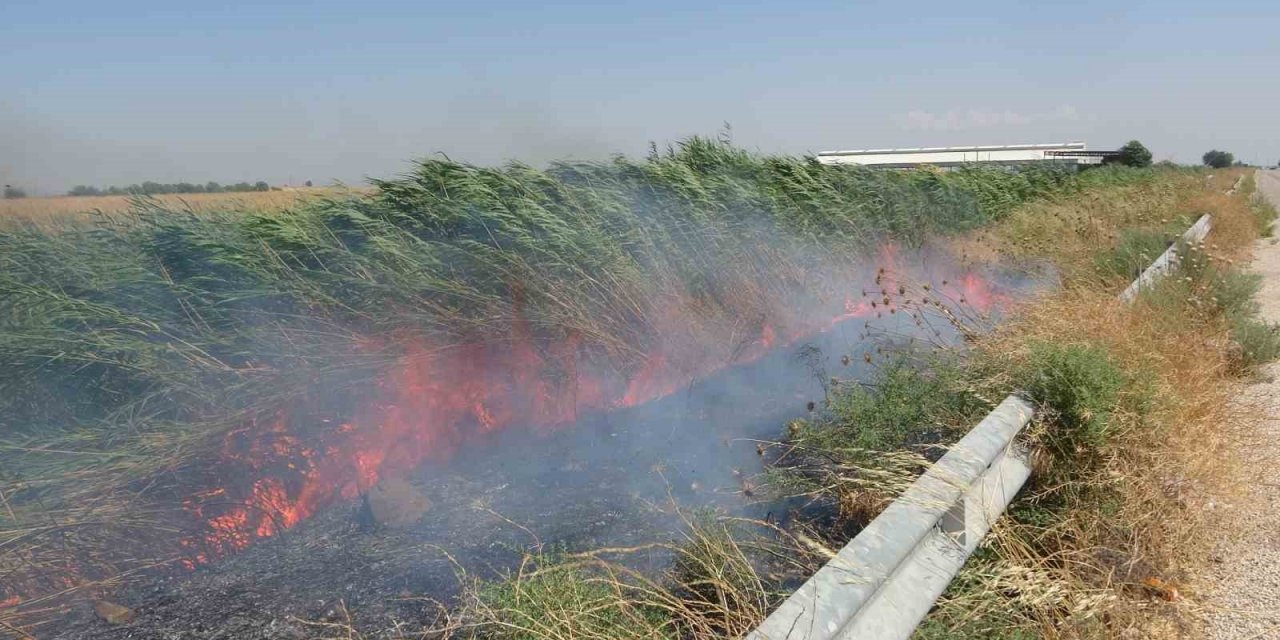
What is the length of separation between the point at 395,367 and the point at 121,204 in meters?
3.43

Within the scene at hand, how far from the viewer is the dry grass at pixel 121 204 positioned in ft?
21.9

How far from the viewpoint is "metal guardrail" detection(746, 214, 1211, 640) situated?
180 centimetres

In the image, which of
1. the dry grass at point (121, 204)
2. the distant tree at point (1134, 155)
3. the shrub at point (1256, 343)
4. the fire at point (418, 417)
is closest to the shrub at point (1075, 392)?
the fire at point (418, 417)

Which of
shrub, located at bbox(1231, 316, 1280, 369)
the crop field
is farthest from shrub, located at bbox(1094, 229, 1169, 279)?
shrub, located at bbox(1231, 316, 1280, 369)

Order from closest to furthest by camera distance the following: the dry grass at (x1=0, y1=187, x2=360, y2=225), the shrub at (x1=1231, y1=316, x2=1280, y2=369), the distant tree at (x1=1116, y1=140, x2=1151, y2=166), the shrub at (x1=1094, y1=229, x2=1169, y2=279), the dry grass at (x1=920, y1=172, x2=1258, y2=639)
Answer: the dry grass at (x1=920, y1=172, x2=1258, y2=639) < the shrub at (x1=1231, y1=316, x2=1280, y2=369) < the dry grass at (x1=0, y1=187, x2=360, y2=225) < the shrub at (x1=1094, y1=229, x2=1169, y2=279) < the distant tree at (x1=1116, y1=140, x2=1151, y2=166)

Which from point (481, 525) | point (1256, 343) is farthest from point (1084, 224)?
point (481, 525)

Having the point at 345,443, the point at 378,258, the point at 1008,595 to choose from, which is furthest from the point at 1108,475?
the point at 378,258

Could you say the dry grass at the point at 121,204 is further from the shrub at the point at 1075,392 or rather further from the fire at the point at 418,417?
the shrub at the point at 1075,392

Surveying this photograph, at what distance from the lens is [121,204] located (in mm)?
6855

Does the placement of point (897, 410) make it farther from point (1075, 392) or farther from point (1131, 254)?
point (1131, 254)

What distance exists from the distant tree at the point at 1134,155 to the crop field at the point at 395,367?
1678 inches

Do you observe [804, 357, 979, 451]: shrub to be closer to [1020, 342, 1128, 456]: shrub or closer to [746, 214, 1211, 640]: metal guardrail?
A: [1020, 342, 1128, 456]: shrub

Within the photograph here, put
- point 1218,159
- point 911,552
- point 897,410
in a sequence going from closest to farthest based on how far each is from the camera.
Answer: point 911,552, point 897,410, point 1218,159

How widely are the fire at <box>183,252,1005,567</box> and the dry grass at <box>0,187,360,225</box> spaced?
7.46 feet
